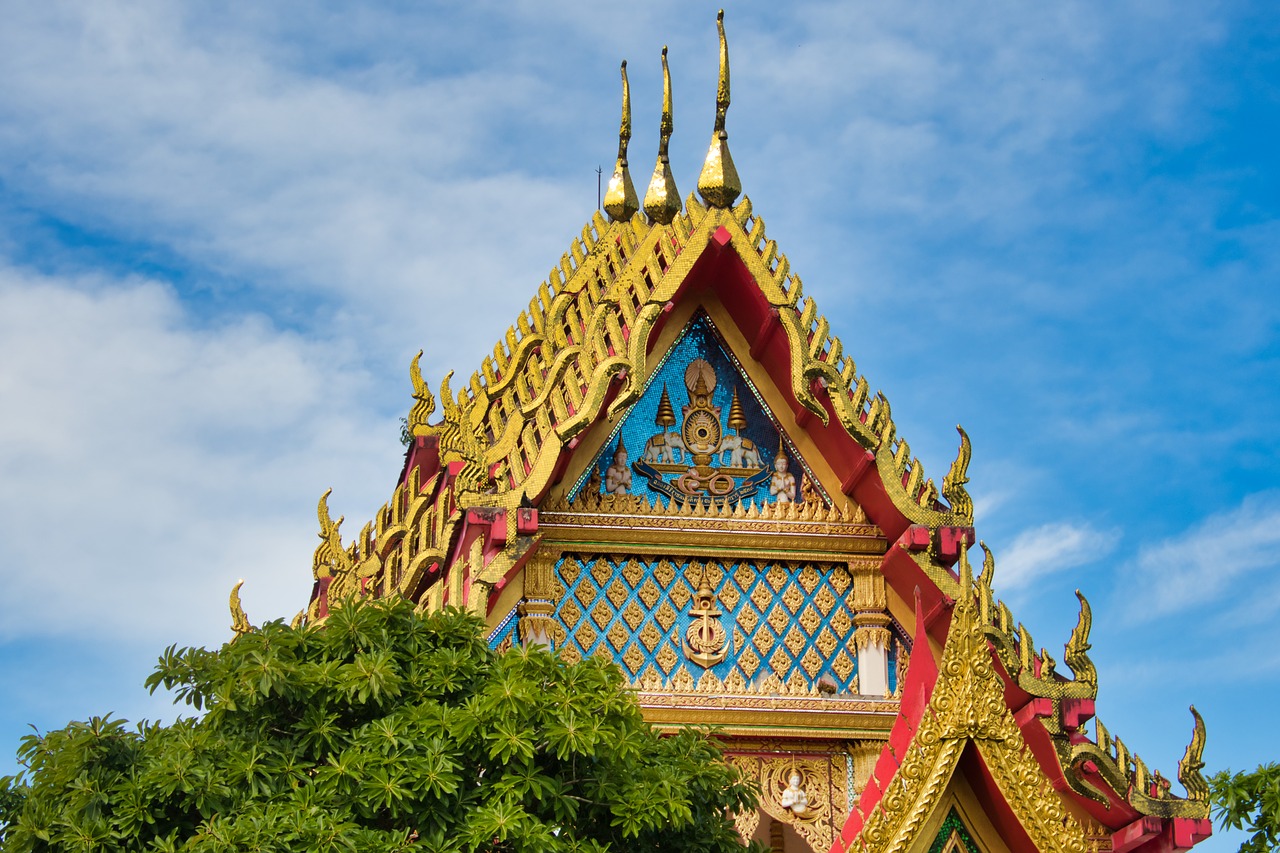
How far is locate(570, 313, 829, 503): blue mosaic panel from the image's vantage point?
12.5 m

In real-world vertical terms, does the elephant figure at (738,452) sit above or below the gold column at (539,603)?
above

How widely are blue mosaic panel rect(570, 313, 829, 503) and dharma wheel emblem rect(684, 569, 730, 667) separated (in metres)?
0.65

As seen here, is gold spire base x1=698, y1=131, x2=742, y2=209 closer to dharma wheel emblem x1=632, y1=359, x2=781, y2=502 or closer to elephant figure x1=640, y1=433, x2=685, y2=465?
dharma wheel emblem x1=632, y1=359, x2=781, y2=502

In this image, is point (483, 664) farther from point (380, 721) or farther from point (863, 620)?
point (863, 620)

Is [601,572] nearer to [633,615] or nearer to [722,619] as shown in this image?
[633,615]

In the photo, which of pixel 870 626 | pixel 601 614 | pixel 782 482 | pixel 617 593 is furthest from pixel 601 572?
pixel 870 626

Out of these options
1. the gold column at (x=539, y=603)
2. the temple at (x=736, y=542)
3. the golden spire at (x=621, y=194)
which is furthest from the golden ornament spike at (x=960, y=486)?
the golden spire at (x=621, y=194)

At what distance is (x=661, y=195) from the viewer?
1385 centimetres

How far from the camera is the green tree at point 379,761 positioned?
348 inches

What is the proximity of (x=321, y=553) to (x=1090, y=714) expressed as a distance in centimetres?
599

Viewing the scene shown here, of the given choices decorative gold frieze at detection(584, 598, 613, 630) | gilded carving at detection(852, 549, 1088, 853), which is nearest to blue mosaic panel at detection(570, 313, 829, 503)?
decorative gold frieze at detection(584, 598, 613, 630)

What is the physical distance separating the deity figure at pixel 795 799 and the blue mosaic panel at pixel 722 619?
1.88 feet

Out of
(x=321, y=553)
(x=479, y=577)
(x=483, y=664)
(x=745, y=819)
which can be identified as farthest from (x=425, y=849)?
(x=321, y=553)

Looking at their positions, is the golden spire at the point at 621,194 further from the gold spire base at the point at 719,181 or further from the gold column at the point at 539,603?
the gold column at the point at 539,603
